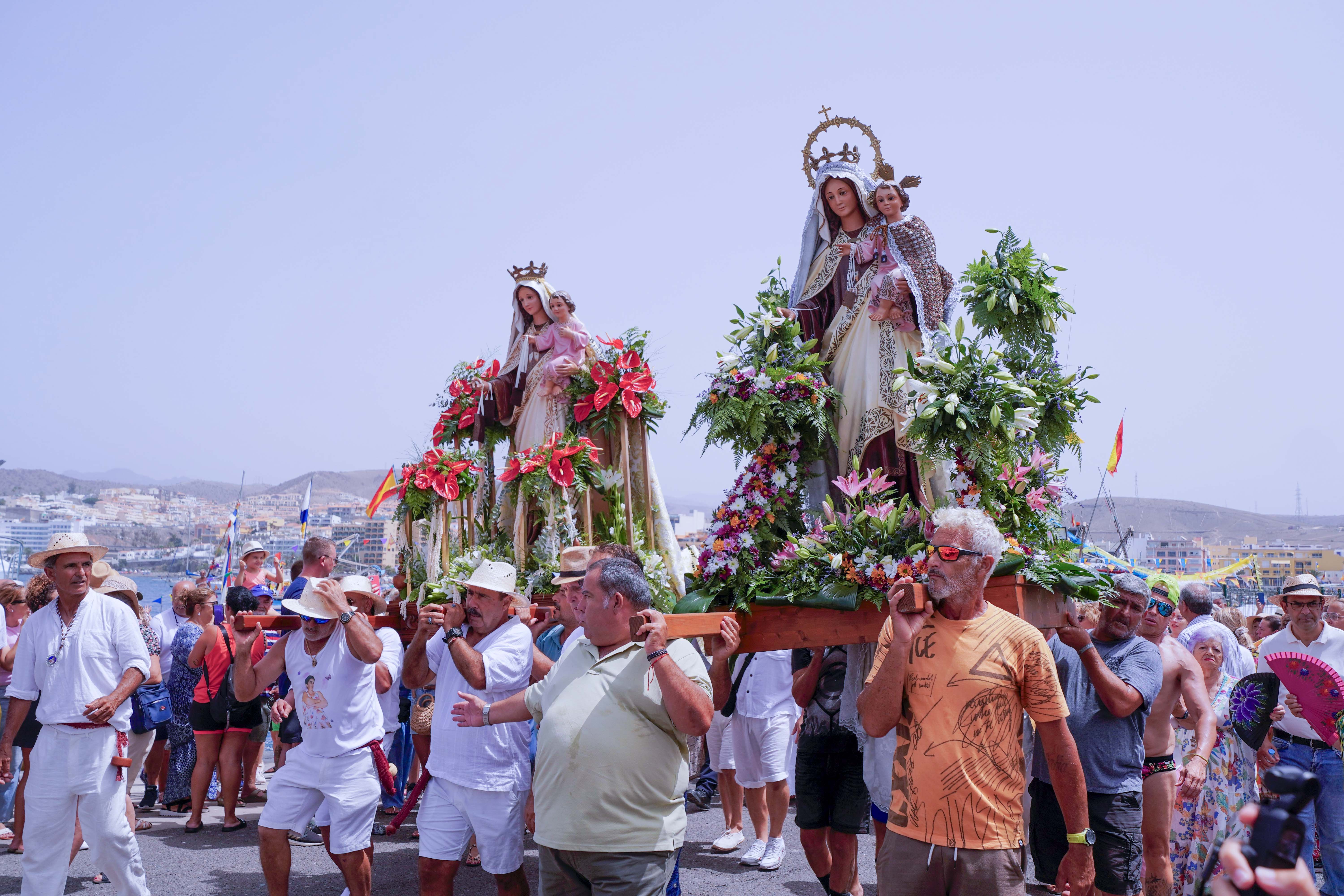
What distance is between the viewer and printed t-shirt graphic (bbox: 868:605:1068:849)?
11.1ft

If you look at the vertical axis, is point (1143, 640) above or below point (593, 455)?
below

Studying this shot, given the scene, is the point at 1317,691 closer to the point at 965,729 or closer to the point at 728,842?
the point at 965,729

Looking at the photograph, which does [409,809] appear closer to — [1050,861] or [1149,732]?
[1050,861]

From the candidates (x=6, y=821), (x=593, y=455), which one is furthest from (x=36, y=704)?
(x=593, y=455)

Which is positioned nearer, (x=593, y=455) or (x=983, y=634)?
(x=983, y=634)

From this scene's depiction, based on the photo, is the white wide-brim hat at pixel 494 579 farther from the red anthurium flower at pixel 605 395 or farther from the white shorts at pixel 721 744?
the white shorts at pixel 721 744

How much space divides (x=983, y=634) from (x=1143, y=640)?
2246 mm

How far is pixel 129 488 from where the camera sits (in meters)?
137

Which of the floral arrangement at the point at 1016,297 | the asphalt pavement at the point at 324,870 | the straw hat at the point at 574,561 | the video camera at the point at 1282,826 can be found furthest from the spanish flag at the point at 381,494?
the video camera at the point at 1282,826

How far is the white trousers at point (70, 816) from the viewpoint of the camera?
5555 millimetres

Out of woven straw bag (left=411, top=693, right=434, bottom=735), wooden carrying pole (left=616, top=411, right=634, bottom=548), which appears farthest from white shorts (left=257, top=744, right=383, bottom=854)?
wooden carrying pole (left=616, top=411, right=634, bottom=548)

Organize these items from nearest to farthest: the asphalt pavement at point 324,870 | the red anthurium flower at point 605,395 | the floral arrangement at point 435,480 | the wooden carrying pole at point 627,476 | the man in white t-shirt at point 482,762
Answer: the man in white t-shirt at point 482,762 < the asphalt pavement at point 324,870 < the wooden carrying pole at point 627,476 < the red anthurium flower at point 605,395 < the floral arrangement at point 435,480

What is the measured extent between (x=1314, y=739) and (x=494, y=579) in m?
4.95

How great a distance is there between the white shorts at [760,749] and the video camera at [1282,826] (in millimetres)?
5795
